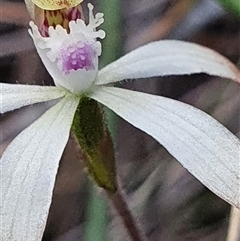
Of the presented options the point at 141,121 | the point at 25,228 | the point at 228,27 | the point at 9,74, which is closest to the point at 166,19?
the point at 228,27

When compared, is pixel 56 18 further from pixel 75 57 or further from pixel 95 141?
pixel 95 141

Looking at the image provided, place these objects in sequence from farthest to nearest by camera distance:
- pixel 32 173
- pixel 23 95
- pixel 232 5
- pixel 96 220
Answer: pixel 96 220
pixel 232 5
pixel 23 95
pixel 32 173

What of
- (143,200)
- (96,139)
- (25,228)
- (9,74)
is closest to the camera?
(25,228)

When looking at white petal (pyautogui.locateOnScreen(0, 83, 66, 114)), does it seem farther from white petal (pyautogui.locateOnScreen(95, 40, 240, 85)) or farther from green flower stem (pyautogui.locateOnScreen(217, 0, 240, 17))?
green flower stem (pyautogui.locateOnScreen(217, 0, 240, 17))

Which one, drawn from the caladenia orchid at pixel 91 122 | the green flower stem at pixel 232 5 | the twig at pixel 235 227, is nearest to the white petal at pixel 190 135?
the caladenia orchid at pixel 91 122

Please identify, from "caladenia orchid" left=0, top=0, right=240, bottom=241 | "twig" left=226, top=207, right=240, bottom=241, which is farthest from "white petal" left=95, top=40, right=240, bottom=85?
"twig" left=226, top=207, right=240, bottom=241

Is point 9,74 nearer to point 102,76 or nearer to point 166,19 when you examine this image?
point 166,19

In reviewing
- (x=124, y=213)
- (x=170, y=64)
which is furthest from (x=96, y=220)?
(x=170, y=64)
